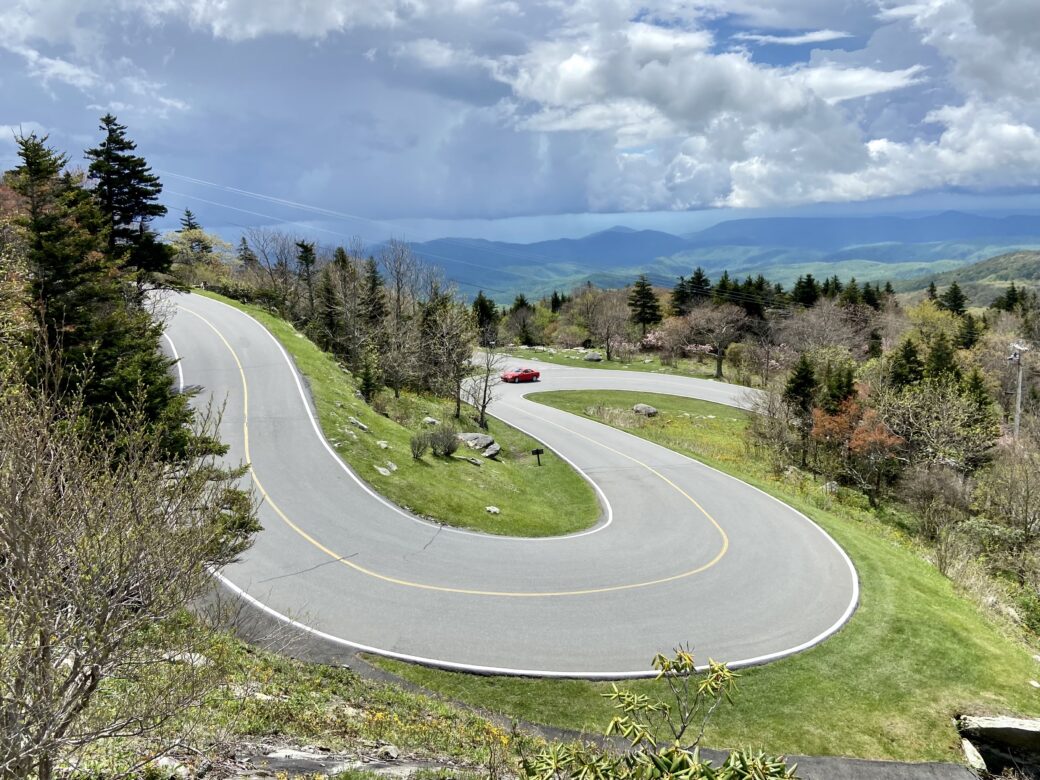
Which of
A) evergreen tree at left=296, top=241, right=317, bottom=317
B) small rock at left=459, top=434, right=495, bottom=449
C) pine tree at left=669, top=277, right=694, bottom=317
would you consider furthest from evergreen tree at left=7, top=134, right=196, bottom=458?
pine tree at left=669, top=277, right=694, bottom=317

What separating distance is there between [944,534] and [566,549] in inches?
634

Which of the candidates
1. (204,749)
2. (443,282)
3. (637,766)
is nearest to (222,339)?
(443,282)

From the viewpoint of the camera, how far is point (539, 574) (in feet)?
61.6

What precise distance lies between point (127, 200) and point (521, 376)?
117ft

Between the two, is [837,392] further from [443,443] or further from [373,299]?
[373,299]

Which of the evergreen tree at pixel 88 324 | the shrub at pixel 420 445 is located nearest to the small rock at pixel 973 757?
the evergreen tree at pixel 88 324

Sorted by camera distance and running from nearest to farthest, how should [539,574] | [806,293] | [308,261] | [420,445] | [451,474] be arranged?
[539,574] < [451,474] < [420,445] < [308,261] < [806,293]

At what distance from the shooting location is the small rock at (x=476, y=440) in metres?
32.2

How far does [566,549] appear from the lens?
21.1 meters

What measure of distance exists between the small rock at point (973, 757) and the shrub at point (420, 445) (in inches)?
811

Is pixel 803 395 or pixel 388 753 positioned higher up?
pixel 803 395

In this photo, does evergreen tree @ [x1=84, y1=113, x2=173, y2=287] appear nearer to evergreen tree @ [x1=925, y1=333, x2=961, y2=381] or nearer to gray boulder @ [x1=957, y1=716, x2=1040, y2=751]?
gray boulder @ [x1=957, y1=716, x2=1040, y2=751]

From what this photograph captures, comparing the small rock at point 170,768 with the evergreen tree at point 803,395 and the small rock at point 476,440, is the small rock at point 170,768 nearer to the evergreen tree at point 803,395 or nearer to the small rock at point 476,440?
the small rock at point 476,440

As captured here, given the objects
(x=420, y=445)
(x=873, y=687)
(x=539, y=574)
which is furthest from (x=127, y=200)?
(x=873, y=687)
